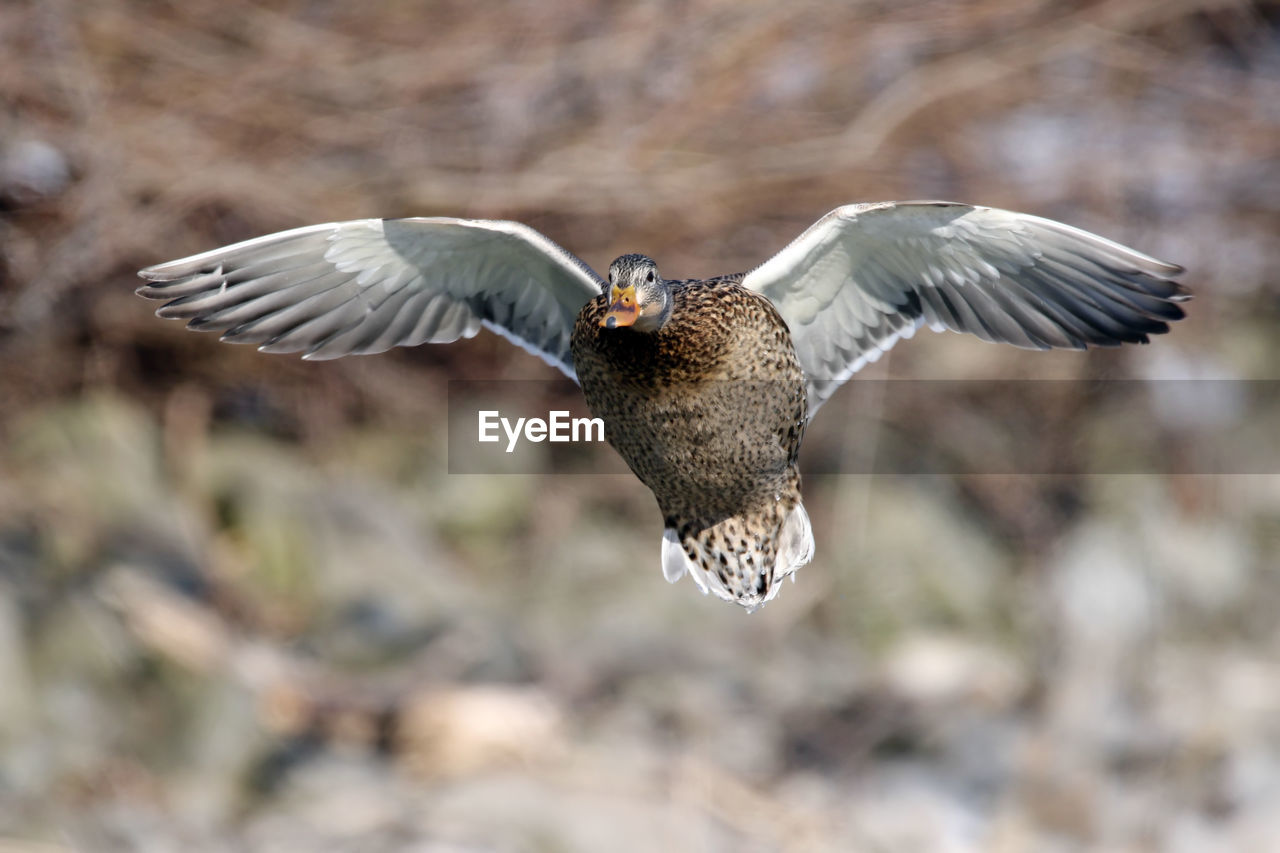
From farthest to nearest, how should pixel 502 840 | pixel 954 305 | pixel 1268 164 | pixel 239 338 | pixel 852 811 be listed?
pixel 1268 164
pixel 852 811
pixel 502 840
pixel 954 305
pixel 239 338

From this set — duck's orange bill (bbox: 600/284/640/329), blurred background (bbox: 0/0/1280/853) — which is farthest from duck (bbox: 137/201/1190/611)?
blurred background (bbox: 0/0/1280/853)

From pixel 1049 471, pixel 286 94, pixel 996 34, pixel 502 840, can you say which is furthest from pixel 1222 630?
pixel 286 94

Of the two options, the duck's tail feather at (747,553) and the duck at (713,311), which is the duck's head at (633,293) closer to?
the duck at (713,311)

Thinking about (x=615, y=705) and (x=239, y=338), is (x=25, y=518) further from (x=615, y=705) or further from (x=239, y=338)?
(x=239, y=338)

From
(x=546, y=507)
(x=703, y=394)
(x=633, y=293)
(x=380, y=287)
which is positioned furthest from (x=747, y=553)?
(x=546, y=507)

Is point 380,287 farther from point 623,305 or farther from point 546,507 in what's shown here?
point 546,507

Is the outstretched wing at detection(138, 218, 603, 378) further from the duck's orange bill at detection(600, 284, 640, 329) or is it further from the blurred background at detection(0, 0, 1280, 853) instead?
the blurred background at detection(0, 0, 1280, 853)

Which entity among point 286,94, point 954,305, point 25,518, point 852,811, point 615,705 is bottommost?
point 852,811
